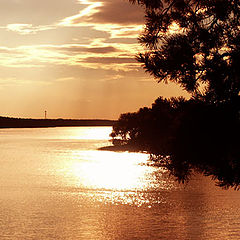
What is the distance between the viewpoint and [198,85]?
45.2ft

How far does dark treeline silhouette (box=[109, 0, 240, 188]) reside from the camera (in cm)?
1249

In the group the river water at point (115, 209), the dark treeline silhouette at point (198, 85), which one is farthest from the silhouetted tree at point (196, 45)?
the river water at point (115, 209)

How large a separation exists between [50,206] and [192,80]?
23856 millimetres

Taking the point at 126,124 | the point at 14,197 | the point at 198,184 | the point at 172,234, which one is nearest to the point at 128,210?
the point at 172,234

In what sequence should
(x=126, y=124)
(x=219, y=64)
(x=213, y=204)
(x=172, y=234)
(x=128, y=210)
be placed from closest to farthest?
1. (x=219, y=64)
2. (x=172, y=234)
3. (x=128, y=210)
4. (x=213, y=204)
5. (x=126, y=124)

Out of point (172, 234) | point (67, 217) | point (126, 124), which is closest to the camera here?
point (172, 234)

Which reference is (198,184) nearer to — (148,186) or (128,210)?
(148,186)

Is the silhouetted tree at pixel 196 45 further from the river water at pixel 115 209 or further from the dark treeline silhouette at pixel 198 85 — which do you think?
the river water at pixel 115 209

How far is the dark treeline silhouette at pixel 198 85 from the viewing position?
41.0 ft

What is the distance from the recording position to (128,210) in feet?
111

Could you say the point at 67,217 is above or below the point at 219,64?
below

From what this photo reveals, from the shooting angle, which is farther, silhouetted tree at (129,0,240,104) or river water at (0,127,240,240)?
river water at (0,127,240,240)

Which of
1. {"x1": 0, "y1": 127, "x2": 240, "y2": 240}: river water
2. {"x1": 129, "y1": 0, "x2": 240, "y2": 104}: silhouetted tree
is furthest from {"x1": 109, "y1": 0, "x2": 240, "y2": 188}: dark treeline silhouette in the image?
{"x1": 0, "y1": 127, "x2": 240, "y2": 240}: river water

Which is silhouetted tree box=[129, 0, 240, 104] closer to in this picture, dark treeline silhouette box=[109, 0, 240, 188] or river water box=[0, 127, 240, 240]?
dark treeline silhouette box=[109, 0, 240, 188]
